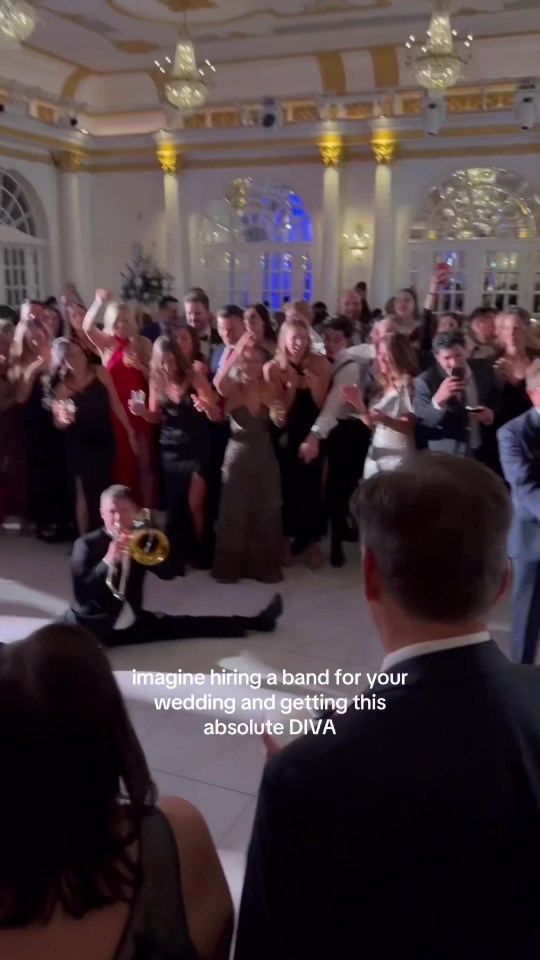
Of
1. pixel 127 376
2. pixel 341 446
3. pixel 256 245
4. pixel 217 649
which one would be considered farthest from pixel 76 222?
pixel 217 649

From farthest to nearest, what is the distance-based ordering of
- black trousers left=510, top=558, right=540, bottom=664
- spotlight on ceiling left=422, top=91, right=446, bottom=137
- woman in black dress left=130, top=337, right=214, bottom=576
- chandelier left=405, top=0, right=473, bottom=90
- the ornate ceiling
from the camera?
spotlight on ceiling left=422, top=91, right=446, bottom=137, the ornate ceiling, chandelier left=405, top=0, right=473, bottom=90, woman in black dress left=130, top=337, right=214, bottom=576, black trousers left=510, top=558, right=540, bottom=664

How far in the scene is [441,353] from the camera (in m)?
4.13

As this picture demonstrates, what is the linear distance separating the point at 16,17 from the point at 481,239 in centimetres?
899

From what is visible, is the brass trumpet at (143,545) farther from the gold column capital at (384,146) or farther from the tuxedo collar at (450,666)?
the gold column capital at (384,146)

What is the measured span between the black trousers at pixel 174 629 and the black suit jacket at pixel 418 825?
2.88 m

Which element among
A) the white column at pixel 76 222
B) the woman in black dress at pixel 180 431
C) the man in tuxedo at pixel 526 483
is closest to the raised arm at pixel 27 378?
the woman in black dress at pixel 180 431

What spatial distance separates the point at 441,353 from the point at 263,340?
1.67 meters

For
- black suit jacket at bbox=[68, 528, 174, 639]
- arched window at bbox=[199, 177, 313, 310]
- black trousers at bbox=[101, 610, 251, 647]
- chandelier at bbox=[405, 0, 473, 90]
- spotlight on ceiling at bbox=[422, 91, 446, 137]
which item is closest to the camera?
black suit jacket at bbox=[68, 528, 174, 639]

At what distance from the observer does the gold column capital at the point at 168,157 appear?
13.1m

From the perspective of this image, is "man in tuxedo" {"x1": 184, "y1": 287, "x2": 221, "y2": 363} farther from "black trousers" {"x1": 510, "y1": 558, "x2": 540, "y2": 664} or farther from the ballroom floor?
"black trousers" {"x1": 510, "y1": 558, "x2": 540, "y2": 664}

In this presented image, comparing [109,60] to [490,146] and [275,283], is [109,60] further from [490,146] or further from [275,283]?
[490,146]

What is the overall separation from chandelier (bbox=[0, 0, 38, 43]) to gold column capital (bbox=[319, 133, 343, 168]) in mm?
7958

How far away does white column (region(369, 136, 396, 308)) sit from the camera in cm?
1185

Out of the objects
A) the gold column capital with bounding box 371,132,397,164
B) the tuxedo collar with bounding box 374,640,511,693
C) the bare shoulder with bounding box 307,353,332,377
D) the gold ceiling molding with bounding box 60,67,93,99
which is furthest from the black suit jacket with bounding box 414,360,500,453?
the gold ceiling molding with bounding box 60,67,93,99
